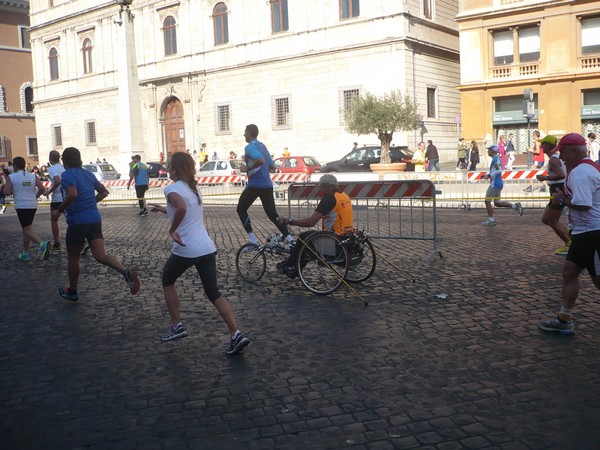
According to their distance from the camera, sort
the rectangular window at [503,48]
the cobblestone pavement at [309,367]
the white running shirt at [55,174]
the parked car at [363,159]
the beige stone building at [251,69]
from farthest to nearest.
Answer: the rectangular window at [503,48], the beige stone building at [251,69], the parked car at [363,159], the white running shirt at [55,174], the cobblestone pavement at [309,367]

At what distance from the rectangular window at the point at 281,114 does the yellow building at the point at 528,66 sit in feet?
32.9

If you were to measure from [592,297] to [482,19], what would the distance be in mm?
34339

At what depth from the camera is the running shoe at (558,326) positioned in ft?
20.0

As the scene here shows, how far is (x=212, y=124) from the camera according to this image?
45000 millimetres

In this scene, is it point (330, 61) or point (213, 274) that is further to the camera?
point (330, 61)

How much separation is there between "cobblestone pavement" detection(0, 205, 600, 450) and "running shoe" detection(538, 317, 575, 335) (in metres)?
0.07

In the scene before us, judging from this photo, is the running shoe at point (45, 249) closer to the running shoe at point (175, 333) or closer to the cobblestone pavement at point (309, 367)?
the cobblestone pavement at point (309, 367)

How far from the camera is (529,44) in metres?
38.0

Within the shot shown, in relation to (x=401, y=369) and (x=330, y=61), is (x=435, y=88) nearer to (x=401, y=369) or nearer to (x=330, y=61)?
(x=330, y=61)

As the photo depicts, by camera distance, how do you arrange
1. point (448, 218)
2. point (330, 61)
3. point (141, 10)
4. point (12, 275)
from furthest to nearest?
point (141, 10) < point (330, 61) < point (448, 218) < point (12, 275)

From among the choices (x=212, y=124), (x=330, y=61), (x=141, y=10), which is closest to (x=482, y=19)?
(x=330, y=61)

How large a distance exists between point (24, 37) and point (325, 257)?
6275cm

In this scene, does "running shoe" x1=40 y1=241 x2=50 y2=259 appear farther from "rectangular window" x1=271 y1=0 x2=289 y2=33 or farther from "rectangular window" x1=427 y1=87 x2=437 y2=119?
"rectangular window" x1=271 y1=0 x2=289 y2=33

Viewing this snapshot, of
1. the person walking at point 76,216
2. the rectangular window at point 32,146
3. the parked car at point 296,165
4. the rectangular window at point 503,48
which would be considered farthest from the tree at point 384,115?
the rectangular window at point 32,146
